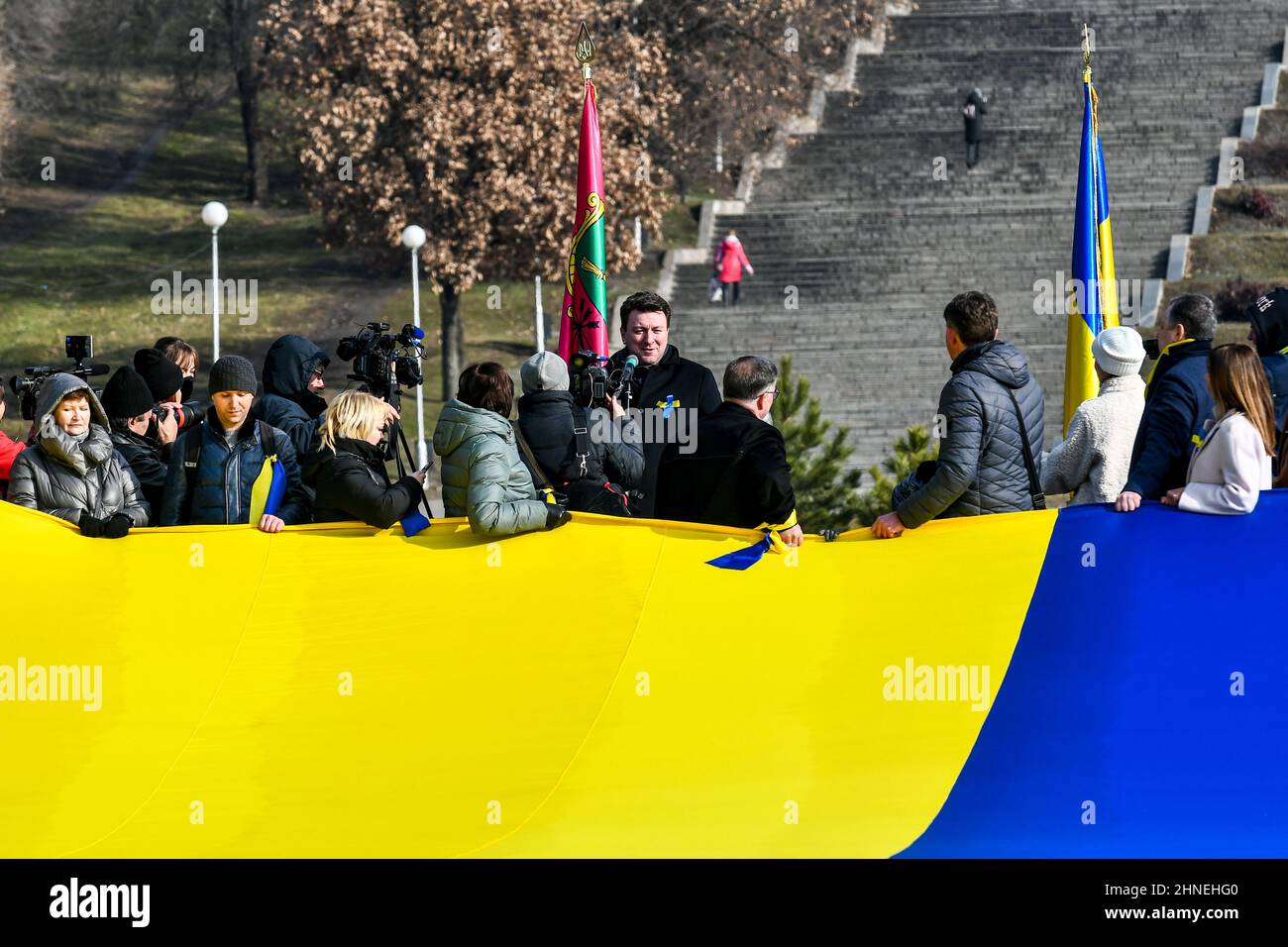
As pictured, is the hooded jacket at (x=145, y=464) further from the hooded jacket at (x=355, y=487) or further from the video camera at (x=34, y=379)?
the hooded jacket at (x=355, y=487)

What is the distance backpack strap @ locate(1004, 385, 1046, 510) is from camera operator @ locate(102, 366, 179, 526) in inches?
154

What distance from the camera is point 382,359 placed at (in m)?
9.69

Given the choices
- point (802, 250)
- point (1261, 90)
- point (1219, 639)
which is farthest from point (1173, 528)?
point (1261, 90)

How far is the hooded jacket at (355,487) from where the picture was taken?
27.3ft

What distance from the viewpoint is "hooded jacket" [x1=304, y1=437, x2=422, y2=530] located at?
8.32 m

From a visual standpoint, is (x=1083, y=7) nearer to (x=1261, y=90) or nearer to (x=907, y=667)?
(x=1261, y=90)

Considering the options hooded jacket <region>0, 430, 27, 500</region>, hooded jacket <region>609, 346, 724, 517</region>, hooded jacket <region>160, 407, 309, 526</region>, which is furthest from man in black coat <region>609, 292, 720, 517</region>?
hooded jacket <region>0, 430, 27, 500</region>

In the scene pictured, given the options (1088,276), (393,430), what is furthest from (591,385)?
(1088,276)

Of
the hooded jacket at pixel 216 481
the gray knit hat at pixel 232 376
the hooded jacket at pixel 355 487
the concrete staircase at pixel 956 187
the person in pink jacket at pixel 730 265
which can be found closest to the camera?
the hooded jacket at pixel 355 487

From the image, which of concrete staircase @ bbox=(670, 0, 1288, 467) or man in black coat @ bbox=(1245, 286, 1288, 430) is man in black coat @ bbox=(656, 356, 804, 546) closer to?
man in black coat @ bbox=(1245, 286, 1288, 430)

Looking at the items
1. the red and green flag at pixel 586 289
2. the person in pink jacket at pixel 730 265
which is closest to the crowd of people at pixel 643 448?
the red and green flag at pixel 586 289

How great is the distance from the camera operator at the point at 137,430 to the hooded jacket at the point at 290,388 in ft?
1.73
